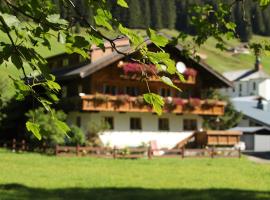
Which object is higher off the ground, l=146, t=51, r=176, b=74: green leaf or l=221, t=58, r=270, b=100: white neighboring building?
l=221, t=58, r=270, b=100: white neighboring building

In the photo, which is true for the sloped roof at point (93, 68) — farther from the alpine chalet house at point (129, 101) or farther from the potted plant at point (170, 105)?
the potted plant at point (170, 105)

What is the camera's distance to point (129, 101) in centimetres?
3975

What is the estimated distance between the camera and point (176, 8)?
196125mm

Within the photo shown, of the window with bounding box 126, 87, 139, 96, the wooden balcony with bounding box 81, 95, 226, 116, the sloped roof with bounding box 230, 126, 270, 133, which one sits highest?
the window with bounding box 126, 87, 139, 96

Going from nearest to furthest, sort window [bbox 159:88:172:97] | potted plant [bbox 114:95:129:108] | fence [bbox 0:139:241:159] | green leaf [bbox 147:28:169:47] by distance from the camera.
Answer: green leaf [bbox 147:28:169:47] → fence [bbox 0:139:241:159] → potted plant [bbox 114:95:129:108] → window [bbox 159:88:172:97]

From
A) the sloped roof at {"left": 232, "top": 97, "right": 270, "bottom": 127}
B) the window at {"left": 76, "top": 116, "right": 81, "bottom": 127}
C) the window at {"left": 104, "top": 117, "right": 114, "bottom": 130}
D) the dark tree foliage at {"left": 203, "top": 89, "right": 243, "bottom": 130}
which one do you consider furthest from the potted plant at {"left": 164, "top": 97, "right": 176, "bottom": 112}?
the sloped roof at {"left": 232, "top": 97, "right": 270, "bottom": 127}

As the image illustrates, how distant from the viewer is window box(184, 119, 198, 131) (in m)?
44.8

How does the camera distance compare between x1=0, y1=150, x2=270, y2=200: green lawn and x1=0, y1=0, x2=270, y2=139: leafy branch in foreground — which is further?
x1=0, y1=150, x2=270, y2=200: green lawn

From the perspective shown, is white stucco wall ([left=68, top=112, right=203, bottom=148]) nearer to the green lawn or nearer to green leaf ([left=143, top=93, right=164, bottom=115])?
the green lawn

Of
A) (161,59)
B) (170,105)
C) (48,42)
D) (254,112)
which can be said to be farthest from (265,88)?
(161,59)

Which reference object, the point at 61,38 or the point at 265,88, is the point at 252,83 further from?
the point at 61,38

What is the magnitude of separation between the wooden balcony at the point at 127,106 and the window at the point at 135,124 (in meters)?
1.93

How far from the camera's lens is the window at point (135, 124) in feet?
139

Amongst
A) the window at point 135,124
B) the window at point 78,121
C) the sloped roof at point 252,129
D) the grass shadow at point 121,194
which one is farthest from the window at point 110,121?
the grass shadow at point 121,194
